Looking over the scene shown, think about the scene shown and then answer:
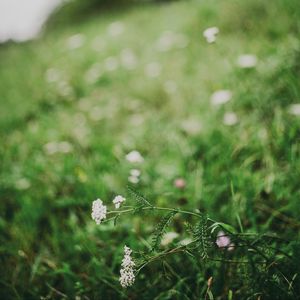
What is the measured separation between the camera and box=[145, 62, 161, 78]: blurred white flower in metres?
3.20

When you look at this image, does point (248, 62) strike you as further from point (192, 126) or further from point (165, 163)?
point (165, 163)

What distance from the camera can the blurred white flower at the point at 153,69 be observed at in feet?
10.5

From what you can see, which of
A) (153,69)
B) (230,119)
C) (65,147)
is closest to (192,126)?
(230,119)

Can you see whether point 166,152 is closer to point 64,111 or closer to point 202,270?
point 202,270

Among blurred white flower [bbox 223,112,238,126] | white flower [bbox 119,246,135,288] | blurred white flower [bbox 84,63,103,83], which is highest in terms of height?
white flower [bbox 119,246,135,288]

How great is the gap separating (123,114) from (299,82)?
4.92 feet

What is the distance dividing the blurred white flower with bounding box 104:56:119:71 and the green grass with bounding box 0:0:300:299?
63mm

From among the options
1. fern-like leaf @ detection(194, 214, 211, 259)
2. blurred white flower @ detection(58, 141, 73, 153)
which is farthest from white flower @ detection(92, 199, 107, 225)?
blurred white flower @ detection(58, 141, 73, 153)

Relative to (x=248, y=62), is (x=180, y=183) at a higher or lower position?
lower

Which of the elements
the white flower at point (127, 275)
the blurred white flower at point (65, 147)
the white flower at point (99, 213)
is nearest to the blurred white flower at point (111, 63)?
the blurred white flower at point (65, 147)

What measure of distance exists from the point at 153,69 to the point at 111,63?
2.39 ft

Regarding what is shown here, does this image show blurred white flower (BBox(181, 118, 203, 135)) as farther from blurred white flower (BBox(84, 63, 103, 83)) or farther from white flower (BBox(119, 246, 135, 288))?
blurred white flower (BBox(84, 63, 103, 83))

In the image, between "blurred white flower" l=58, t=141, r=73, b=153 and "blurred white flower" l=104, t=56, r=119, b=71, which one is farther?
"blurred white flower" l=104, t=56, r=119, b=71

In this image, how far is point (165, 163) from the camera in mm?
1980
